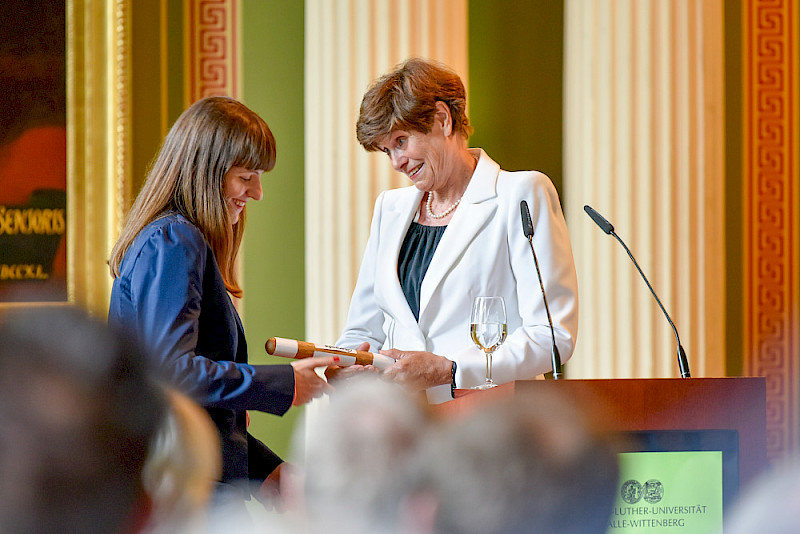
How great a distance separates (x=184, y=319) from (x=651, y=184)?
2.81m

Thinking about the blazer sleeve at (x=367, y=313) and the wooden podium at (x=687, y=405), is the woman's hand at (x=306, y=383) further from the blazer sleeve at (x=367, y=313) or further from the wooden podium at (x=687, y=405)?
the blazer sleeve at (x=367, y=313)

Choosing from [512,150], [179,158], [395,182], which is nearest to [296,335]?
[395,182]

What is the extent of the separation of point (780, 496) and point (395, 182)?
350cm

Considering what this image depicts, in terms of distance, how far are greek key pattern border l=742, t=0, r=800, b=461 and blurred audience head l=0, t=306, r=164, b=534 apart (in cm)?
409

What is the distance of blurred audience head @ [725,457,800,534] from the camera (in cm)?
62

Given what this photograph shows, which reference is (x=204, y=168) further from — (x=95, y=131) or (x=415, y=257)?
(x=95, y=131)

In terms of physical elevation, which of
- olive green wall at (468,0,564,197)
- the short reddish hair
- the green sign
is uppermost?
olive green wall at (468,0,564,197)

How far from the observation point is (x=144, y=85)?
4203 millimetres

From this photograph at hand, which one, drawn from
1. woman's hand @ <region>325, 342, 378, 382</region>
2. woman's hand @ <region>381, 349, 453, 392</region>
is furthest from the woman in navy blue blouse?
woman's hand @ <region>381, 349, 453, 392</region>

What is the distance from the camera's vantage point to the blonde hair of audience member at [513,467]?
2.32 feet

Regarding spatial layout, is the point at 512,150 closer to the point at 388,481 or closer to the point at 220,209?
the point at 220,209

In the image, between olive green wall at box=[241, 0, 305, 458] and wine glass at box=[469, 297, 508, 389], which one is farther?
olive green wall at box=[241, 0, 305, 458]

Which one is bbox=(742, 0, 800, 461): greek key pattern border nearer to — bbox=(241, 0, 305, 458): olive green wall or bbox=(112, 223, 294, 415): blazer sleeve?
bbox=(241, 0, 305, 458): olive green wall

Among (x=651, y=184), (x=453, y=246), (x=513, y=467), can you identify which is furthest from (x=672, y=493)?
(x=651, y=184)
